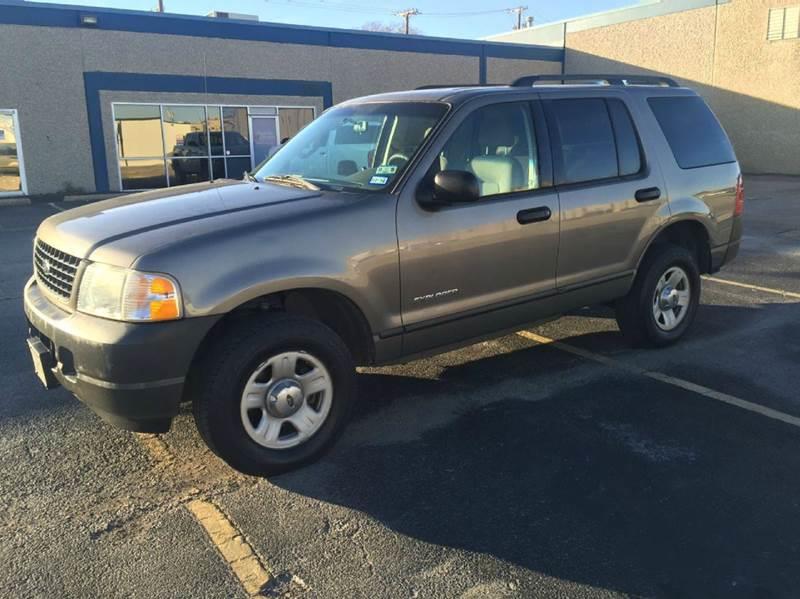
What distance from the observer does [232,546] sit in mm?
3021

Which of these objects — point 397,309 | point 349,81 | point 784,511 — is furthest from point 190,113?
point 784,511

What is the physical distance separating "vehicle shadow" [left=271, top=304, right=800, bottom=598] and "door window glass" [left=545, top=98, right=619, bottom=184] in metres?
1.44

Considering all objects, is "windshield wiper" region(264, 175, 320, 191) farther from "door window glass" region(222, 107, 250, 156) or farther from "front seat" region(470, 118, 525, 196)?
"door window glass" region(222, 107, 250, 156)

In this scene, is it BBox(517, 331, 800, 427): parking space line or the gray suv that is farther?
BBox(517, 331, 800, 427): parking space line

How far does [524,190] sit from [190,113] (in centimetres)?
1822

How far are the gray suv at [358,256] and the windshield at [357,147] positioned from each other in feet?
0.05

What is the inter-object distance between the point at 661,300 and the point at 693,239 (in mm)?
746

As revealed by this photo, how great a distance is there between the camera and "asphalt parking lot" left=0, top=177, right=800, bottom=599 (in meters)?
2.81

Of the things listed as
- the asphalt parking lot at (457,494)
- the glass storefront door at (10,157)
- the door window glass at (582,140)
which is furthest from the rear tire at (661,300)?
the glass storefront door at (10,157)

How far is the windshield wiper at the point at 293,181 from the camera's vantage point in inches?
166

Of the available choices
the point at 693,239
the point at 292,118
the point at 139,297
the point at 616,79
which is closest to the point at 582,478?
the point at 139,297

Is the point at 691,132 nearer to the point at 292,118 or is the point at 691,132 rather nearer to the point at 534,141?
the point at 534,141

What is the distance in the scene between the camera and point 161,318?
3152mm

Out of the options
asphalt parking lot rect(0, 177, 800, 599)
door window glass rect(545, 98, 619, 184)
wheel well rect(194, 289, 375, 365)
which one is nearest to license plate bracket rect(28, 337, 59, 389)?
asphalt parking lot rect(0, 177, 800, 599)
